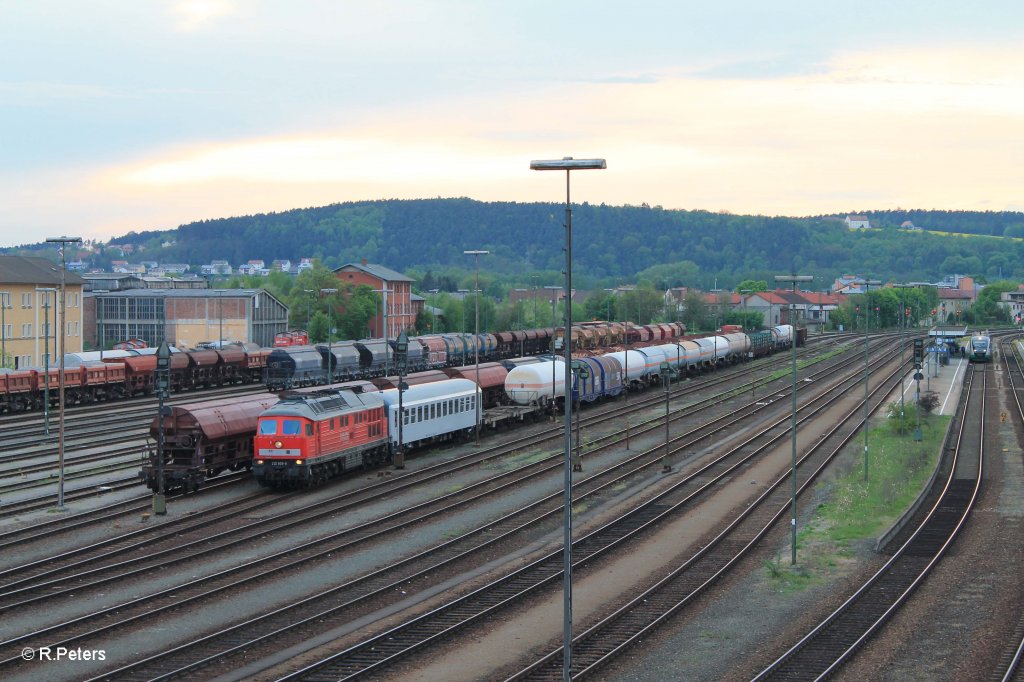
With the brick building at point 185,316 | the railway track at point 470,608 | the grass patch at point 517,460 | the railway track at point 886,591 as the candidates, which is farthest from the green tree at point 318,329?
the railway track at point 470,608

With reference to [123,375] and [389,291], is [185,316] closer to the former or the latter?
[389,291]

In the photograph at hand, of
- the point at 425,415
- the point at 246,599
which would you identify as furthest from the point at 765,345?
the point at 246,599

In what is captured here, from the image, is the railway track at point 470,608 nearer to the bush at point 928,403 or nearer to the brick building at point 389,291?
the bush at point 928,403

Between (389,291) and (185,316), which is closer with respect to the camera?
(185,316)

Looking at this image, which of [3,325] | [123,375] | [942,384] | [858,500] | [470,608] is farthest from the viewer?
[942,384]

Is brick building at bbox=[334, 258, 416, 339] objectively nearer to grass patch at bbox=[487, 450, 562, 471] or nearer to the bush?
the bush

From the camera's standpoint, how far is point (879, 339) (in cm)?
16162

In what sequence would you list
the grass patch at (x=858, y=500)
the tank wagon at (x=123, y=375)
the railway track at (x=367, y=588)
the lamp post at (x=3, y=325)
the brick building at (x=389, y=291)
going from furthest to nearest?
the brick building at (x=389, y=291) → the lamp post at (x=3, y=325) → the tank wagon at (x=123, y=375) → the grass patch at (x=858, y=500) → the railway track at (x=367, y=588)

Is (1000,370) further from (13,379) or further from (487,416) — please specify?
(13,379)

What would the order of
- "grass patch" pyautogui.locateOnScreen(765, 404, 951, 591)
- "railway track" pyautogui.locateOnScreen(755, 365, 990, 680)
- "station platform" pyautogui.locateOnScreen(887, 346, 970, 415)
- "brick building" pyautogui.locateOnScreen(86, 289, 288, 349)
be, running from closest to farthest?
Result: "railway track" pyautogui.locateOnScreen(755, 365, 990, 680)
"grass patch" pyautogui.locateOnScreen(765, 404, 951, 591)
"station platform" pyautogui.locateOnScreen(887, 346, 970, 415)
"brick building" pyautogui.locateOnScreen(86, 289, 288, 349)

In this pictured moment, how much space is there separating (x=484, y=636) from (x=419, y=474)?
22.2 metres

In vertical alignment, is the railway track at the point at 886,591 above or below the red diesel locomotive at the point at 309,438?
below

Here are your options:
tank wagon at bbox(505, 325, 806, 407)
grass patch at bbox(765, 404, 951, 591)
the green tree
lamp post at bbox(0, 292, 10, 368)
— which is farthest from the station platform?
lamp post at bbox(0, 292, 10, 368)

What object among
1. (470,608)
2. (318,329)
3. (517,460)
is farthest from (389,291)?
(470,608)
